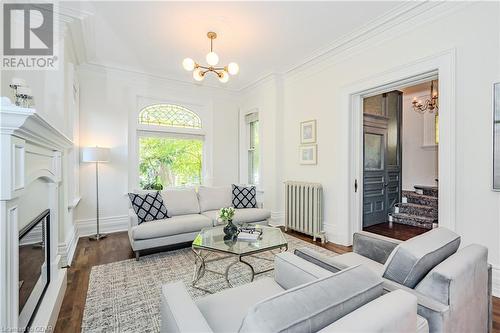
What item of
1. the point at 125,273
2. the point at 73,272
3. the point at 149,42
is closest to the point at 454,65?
the point at 149,42

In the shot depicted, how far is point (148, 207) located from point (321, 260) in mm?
2719

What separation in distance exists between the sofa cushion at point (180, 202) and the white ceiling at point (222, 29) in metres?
2.25

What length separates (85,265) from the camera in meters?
3.03

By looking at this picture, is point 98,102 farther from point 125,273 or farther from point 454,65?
point 454,65

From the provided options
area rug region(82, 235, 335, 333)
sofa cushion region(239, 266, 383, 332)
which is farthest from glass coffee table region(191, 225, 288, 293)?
sofa cushion region(239, 266, 383, 332)

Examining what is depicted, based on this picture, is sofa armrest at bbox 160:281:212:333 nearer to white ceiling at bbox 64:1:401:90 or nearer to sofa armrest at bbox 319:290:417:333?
sofa armrest at bbox 319:290:417:333

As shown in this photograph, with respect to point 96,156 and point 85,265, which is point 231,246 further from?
point 96,156

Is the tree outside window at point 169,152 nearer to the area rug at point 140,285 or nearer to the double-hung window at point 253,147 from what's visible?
the double-hung window at point 253,147

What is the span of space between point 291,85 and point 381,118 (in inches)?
79.0

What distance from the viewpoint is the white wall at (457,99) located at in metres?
2.34

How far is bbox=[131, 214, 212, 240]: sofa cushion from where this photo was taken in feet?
10.3

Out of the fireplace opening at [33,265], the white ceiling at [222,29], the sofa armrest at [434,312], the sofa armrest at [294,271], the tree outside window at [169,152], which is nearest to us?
the sofa armrest at [434,312]

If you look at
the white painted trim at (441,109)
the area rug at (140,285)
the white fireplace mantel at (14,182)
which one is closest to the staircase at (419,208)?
the white painted trim at (441,109)

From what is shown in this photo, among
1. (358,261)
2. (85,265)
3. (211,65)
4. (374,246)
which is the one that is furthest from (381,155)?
(85,265)
